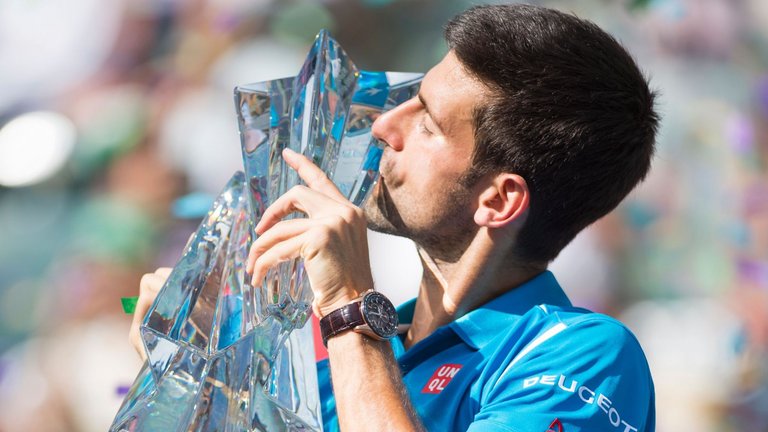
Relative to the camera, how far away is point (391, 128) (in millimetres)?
1688

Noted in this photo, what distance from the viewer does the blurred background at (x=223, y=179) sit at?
2.72 metres

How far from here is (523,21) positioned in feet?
5.52

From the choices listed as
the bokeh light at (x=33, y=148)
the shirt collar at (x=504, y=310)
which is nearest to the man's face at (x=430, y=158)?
the shirt collar at (x=504, y=310)

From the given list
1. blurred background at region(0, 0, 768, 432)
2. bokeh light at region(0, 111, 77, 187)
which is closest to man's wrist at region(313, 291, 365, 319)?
blurred background at region(0, 0, 768, 432)

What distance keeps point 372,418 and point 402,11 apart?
2.03 metres

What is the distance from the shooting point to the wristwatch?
1415 mm

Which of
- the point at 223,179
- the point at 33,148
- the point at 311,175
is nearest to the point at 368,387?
the point at 311,175

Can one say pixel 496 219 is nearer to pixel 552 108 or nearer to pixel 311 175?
pixel 552 108

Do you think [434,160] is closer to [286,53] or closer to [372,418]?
[372,418]

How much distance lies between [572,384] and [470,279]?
1.18 feet

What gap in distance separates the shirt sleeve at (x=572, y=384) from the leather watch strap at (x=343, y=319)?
0.23 meters

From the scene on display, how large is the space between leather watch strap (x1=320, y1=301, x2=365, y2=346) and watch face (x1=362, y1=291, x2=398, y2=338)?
1cm

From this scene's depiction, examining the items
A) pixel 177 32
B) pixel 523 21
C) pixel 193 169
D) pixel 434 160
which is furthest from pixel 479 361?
pixel 177 32

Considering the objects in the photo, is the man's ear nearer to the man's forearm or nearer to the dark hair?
the dark hair
